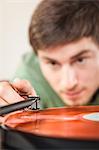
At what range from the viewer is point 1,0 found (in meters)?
1.28

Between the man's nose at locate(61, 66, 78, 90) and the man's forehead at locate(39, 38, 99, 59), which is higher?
the man's forehead at locate(39, 38, 99, 59)

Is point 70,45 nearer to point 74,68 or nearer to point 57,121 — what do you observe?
point 74,68

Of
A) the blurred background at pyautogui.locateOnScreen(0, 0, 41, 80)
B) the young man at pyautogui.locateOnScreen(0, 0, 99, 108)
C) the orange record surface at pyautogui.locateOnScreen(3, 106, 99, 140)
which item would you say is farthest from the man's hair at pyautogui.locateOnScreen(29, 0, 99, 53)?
the orange record surface at pyautogui.locateOnScreen(3, 106, 99, 140)

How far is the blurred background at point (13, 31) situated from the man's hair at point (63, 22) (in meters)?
0.35

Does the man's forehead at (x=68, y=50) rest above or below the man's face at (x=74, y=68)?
above

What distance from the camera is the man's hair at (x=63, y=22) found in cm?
86

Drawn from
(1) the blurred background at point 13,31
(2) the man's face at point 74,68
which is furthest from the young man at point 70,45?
(1) the blurred background at point 13,31

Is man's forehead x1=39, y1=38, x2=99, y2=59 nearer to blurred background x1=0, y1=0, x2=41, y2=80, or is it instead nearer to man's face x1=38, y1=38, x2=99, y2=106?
man's face x1=38, y1=38, x2=99, y2=106

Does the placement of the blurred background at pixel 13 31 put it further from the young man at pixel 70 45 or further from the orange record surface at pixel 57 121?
the orange record surface at pixel 57 121

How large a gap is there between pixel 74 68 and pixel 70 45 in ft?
0.24

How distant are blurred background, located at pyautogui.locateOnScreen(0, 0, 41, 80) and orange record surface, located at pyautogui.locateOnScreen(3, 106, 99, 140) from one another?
0.93m

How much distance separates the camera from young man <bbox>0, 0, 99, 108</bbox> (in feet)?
2.78

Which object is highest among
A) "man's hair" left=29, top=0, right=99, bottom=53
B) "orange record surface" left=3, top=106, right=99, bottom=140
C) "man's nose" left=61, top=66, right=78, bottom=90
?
"man's hair" left=29, top=0, right=99, bottom=53

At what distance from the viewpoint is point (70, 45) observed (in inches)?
34.3
